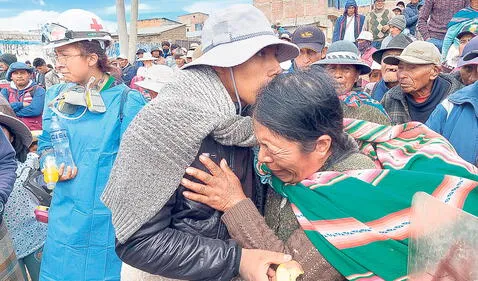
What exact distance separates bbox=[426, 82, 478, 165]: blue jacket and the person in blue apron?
2040mm

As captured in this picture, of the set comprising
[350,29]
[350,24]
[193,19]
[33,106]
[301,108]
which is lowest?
[33,106]

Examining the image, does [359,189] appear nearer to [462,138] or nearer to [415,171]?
[415,171]

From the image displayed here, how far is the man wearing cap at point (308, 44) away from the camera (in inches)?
172

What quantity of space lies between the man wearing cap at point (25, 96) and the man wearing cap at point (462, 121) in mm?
5469

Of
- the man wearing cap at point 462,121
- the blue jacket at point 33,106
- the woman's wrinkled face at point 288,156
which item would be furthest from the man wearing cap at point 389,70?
the blue jacket at point 33,106

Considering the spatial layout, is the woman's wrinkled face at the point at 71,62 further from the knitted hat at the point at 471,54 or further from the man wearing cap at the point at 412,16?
the man wearing cap at the point at 412,16

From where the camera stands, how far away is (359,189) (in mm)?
1306

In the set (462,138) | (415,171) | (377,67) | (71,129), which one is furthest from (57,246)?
A: (377,67)

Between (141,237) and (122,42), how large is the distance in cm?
1539

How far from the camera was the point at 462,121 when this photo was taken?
2.59 m

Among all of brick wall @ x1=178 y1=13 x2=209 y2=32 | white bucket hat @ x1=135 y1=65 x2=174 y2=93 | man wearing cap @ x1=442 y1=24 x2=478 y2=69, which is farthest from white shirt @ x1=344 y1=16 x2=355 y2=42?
brick wall @ x1=178 y1=13 x2=209 y2=32

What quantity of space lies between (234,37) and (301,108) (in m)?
0.40

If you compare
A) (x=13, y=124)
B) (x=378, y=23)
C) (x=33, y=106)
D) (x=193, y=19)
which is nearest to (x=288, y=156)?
(x=13, y=124)

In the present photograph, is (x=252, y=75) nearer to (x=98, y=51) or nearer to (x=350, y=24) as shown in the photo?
(x=98, y=51)
